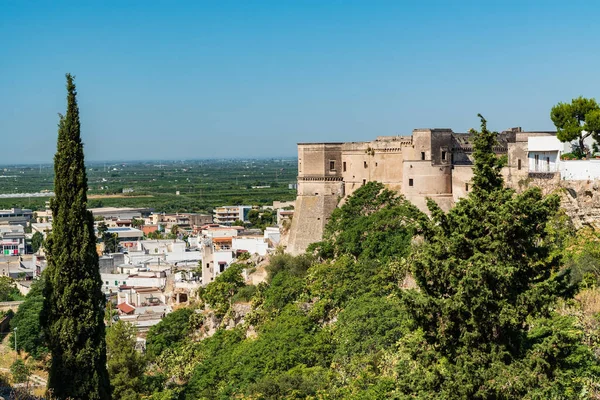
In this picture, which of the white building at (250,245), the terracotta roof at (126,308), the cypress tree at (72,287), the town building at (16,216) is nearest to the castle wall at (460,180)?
the cypress tree at (72,287)

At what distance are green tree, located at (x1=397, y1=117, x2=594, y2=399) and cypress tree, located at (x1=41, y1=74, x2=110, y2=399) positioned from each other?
6.76 m

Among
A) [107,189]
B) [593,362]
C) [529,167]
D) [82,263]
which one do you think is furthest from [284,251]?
[107,189]

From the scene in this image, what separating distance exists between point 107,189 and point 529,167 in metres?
148

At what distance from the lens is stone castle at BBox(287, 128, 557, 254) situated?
84.0 ft

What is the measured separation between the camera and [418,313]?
1117 cm

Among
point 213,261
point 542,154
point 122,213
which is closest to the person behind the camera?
point 542,154

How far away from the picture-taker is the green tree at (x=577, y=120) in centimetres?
2430

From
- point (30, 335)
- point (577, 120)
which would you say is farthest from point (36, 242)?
point (577, 120)

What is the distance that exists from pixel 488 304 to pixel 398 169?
19.0m

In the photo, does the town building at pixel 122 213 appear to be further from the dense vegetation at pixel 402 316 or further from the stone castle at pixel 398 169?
the stone castle at pixel 398 169

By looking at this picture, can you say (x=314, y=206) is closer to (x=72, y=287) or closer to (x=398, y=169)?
(x=398, y=169)

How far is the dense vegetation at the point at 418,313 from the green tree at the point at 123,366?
53.0 inches

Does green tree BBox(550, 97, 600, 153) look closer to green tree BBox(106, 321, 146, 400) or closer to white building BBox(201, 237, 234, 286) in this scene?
green tree BBox(106, 321, 146, 400)

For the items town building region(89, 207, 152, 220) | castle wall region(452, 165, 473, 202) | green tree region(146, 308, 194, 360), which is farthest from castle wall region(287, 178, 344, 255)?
town building region(89, 207, 152, 220)
